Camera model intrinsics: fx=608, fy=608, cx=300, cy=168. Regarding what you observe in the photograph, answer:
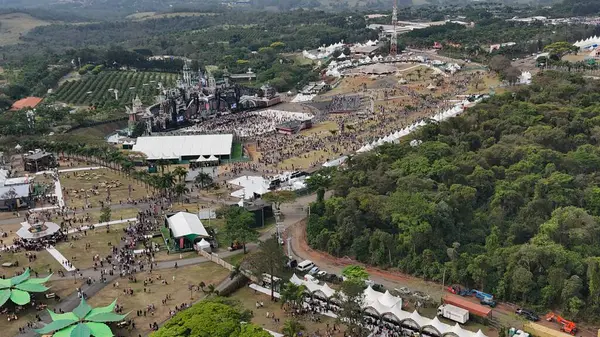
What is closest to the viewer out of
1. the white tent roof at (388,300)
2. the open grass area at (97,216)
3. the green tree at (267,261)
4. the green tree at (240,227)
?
the white tent roof at (388,300)

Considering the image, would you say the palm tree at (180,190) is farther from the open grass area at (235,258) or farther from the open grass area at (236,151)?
the open grass area at (236,151)

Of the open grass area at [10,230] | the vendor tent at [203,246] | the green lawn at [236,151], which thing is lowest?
the green lawn at [236,151]

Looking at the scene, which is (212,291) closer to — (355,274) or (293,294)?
(293,294)

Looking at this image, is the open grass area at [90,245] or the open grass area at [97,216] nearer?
the open grass area at [90,245]

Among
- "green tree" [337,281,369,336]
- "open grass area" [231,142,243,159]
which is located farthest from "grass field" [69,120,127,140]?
"green tree" [337,281,369,336]

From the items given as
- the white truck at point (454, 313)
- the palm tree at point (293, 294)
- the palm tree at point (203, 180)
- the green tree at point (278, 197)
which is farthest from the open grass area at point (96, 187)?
the white truck at point (454, 313)

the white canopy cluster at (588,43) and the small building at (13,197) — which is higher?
the white canopy cluster at (588,43)

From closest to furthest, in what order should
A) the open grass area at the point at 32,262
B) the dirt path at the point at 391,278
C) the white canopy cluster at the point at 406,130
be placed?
the dirt path at the point at 391,278, the open grass area at the point at 32,262, the white canopy cluster at the point at 406,130
